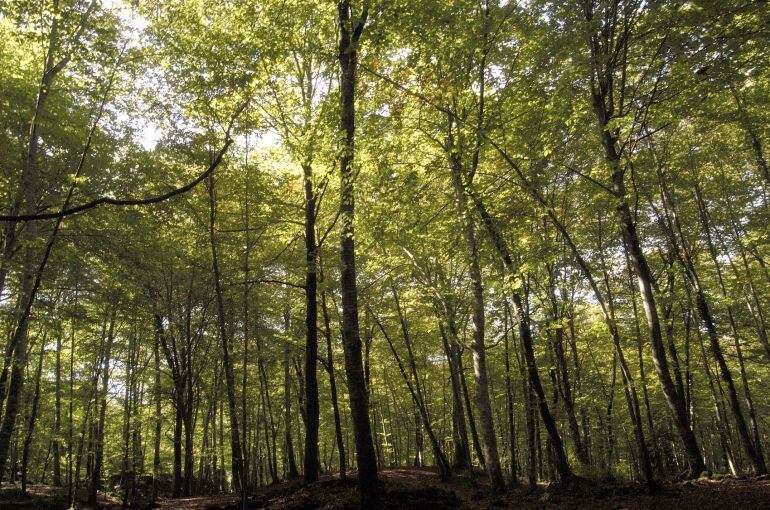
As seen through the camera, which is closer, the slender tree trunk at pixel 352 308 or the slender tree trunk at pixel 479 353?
the slender tree trunk at pixel 352 308

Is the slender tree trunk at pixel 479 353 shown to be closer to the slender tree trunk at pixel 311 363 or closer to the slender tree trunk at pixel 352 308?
the slender tree trunk at pixel 352 308

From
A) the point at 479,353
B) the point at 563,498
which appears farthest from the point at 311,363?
the point at 563,498

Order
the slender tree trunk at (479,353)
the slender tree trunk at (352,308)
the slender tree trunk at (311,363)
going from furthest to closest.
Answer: the slender tree trunk at (311,363) < the slender tree trunk at (479,353) < the slender tree trunk at (352,308)

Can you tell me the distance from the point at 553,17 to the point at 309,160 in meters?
6.48

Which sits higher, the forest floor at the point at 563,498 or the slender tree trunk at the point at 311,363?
the slender tree trunk at the point at 311,363

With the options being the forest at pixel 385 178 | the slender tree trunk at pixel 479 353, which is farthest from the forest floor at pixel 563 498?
the slender tree trunk at pixel 479 353

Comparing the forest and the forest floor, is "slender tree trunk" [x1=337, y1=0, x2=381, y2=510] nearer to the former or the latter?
the forest

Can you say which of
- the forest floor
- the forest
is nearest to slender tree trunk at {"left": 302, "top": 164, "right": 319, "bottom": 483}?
the forest

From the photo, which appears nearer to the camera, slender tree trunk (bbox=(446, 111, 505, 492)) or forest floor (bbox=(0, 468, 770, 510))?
forest floor (bbox=(0, 468, 770, 510))

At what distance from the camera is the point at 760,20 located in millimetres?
6484

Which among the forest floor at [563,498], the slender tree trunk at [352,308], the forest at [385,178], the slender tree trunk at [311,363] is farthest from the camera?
the slender tree trunk at [311,363]

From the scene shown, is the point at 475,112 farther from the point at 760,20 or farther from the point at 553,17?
the point at 760,20

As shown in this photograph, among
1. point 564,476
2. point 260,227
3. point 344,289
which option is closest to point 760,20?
point 344,289

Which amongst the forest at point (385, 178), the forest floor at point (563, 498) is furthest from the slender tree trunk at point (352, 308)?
the forest floor at point (563, 498)
